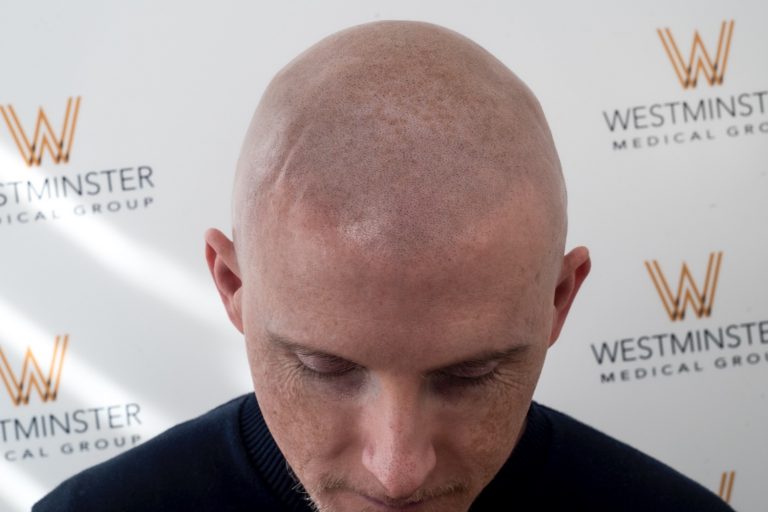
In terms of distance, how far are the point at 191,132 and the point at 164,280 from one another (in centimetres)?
31

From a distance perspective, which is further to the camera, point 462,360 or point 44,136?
point 44,136

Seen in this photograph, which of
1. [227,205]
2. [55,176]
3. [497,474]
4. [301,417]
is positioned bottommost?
[497,474]

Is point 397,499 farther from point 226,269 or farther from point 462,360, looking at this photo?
point 226,269

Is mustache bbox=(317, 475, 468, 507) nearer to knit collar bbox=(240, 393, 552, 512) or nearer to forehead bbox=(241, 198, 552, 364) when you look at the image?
forehead bbox=(241, 198, 552, 364)

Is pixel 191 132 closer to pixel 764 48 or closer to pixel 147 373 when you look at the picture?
pixel 147 373

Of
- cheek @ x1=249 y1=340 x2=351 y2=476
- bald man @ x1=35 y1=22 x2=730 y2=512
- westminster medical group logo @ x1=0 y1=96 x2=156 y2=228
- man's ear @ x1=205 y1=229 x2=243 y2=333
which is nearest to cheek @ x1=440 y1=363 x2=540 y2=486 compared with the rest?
bald man @ x1=35 y1=22 x2=730 y2=512

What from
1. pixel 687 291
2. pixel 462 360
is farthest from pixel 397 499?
pixel 687 291

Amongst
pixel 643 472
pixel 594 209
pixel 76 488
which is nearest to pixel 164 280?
pixel 76 488

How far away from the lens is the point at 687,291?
1852mm

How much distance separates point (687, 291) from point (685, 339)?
103 millimetres

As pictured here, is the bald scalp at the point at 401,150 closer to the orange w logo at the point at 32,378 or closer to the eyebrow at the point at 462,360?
the eyebrow at the point at 462,360

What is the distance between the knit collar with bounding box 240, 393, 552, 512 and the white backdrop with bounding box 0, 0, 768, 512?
0.68 m

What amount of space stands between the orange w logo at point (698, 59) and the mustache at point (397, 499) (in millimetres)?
1265

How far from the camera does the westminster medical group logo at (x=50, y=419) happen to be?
1.83 meters
